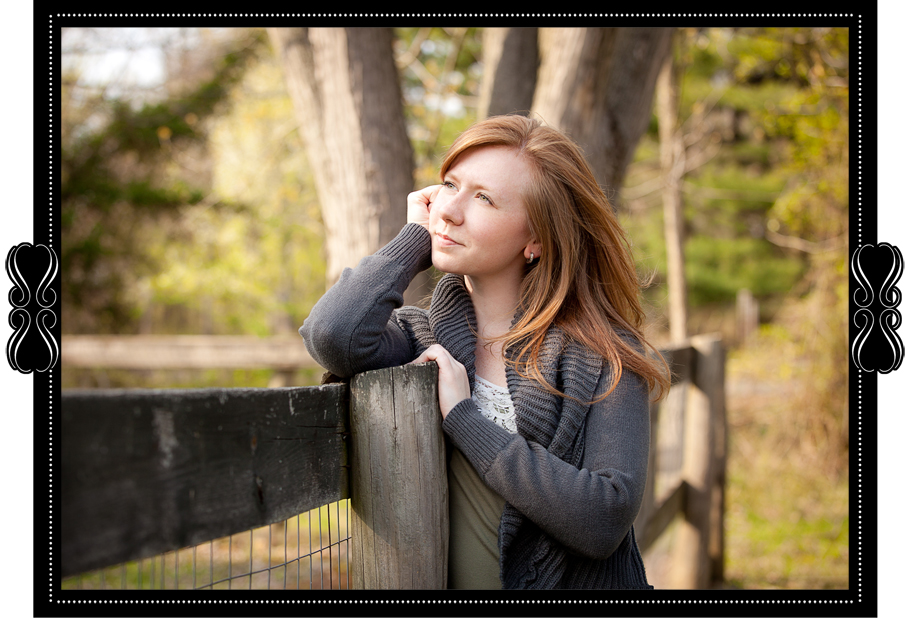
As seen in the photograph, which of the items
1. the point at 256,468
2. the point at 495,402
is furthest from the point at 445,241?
the point at 256,468

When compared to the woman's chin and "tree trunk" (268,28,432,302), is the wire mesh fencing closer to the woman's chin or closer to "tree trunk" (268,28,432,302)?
"tree trunk" (268,28,432,302)

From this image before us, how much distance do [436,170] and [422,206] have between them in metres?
2.70

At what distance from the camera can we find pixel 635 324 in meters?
1.92

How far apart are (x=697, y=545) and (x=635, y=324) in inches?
121

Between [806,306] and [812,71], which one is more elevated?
[812,71]

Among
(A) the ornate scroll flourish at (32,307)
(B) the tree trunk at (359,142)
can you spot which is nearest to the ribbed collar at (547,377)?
(A) the ornate scroll flourish at (32,307)

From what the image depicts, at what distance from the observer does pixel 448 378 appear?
1.56 m

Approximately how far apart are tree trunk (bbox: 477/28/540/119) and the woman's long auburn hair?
1.48m

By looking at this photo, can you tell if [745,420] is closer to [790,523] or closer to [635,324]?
[790,523]

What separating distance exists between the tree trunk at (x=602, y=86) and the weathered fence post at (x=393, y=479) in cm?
183

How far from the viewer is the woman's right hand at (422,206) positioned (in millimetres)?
1832

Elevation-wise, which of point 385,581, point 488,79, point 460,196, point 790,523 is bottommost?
point 790,523

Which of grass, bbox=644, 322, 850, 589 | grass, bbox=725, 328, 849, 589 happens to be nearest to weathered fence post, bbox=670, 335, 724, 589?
grass, bbox=644, 322, 850, 589

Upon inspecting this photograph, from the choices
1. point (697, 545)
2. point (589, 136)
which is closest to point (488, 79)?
point (589, 136)
